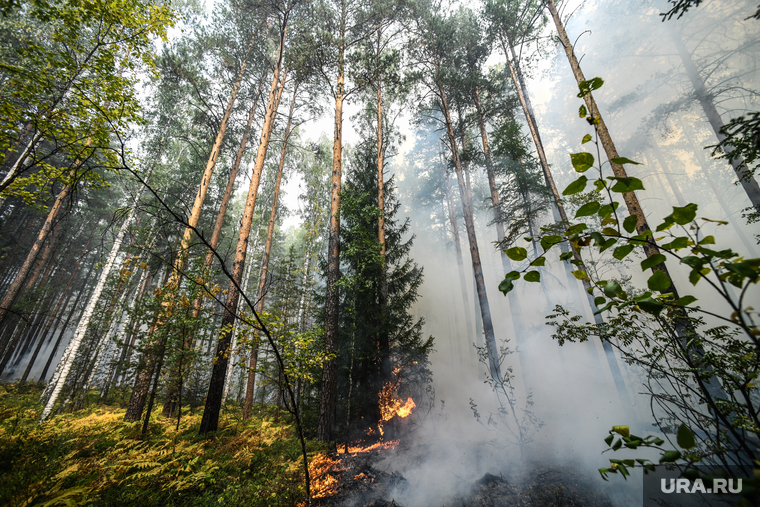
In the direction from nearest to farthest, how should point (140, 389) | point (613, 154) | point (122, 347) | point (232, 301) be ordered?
point (613, 154)
point (232, 301)
point (140, 389)
point (122, 347)

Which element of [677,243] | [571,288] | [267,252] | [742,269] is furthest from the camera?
[571,288]

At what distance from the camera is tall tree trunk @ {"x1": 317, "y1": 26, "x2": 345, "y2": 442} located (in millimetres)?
7062

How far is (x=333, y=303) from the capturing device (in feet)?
25.1

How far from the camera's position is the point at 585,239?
5.01 ft

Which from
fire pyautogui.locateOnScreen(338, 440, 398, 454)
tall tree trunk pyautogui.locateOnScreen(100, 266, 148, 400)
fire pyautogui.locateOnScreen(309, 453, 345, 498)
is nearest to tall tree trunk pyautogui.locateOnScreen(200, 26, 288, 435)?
tall tree trunk pyautogui.locateOnScreen(100, 266, 148, 400)

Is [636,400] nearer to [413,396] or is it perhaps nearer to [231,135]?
[413,396]

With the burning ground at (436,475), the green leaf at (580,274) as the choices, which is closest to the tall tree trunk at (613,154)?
the burning ground at (436,475)

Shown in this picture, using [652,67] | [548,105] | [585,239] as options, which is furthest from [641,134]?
[585,239]

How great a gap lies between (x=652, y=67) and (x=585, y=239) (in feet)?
91.6

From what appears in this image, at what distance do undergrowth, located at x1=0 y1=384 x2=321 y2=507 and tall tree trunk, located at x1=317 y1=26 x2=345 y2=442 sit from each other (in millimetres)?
661

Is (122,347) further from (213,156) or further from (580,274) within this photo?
(580,274)

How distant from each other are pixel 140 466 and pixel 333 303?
478 centimetres

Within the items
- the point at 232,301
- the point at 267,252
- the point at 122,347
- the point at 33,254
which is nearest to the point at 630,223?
the point at 232,301

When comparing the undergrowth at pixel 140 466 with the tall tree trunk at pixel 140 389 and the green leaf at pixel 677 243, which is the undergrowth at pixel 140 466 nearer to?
the tall tree trunk at pixel 140 389
